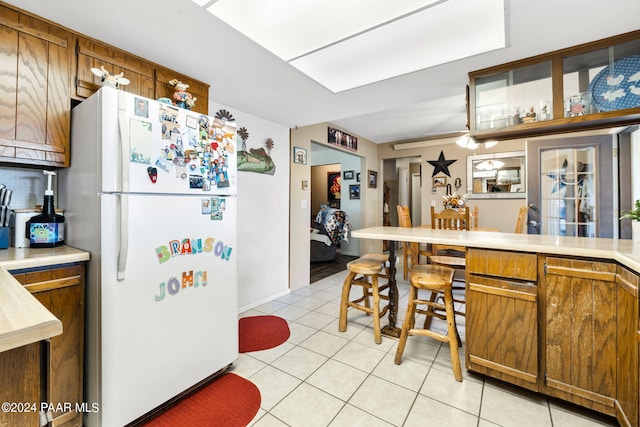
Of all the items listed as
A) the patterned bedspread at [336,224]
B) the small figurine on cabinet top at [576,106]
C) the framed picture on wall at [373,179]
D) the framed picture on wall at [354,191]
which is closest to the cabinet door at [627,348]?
the small figurine on cabinet top at [576,106]

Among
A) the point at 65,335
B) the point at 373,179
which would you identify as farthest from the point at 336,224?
the point at 65,335

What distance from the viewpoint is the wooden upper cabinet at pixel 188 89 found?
2031 millimetres

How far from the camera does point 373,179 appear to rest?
5.91m

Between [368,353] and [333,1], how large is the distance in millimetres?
2504

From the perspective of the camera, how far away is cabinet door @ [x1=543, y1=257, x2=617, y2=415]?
1433 mm

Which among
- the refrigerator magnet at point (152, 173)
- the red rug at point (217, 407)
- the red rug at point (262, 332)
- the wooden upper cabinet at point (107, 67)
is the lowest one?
the red rug at point (217, 407)

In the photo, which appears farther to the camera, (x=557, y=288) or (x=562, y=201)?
(x=562, y=201)

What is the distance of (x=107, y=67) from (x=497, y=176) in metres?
5.41

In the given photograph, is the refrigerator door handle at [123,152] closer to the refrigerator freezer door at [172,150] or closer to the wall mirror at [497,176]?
the refrigerator freezer door at [172,150]

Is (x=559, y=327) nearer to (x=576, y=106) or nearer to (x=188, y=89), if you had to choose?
(x=576, y=106)

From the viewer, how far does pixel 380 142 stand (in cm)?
588

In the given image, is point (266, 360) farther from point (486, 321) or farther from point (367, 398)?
point (486, 321)

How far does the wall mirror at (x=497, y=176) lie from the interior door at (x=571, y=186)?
1194 millimetres

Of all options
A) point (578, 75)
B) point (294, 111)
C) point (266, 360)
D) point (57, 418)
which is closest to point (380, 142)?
point (294, 111)
